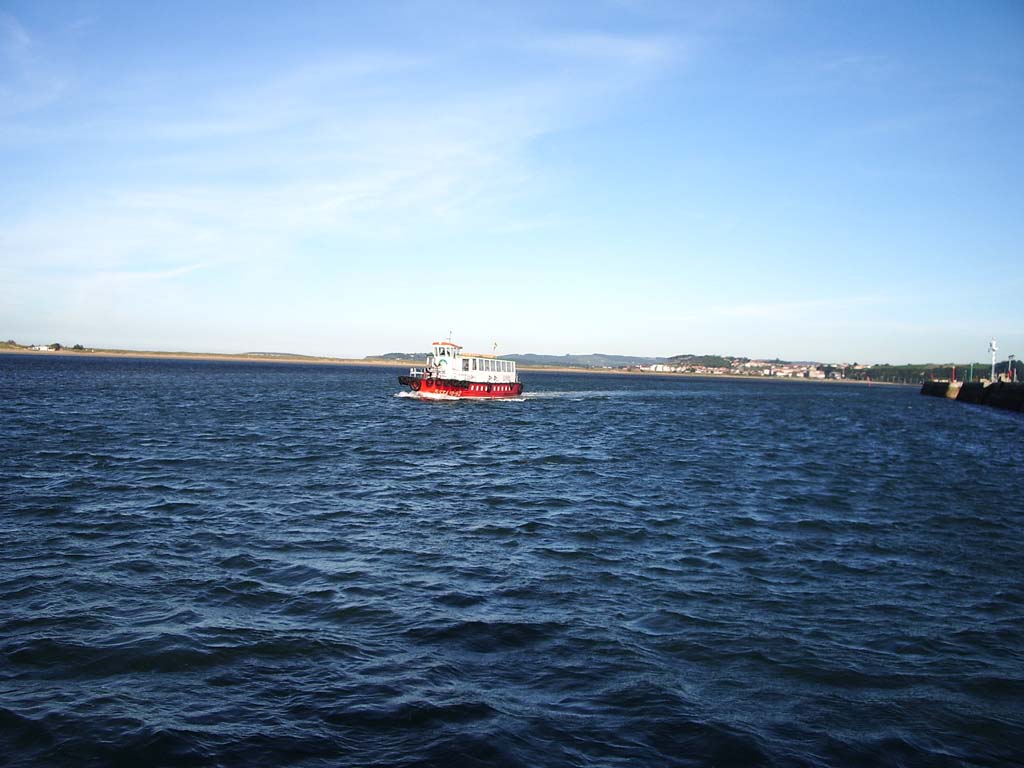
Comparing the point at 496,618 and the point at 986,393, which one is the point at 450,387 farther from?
the point at 986,393

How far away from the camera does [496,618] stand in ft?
42.7

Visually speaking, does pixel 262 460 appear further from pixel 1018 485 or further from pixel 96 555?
pixel 1018 485

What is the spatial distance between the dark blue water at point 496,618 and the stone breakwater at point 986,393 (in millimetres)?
88861

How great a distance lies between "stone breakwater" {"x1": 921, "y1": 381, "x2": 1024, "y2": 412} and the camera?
103 metres

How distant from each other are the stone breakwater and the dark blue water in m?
88.9

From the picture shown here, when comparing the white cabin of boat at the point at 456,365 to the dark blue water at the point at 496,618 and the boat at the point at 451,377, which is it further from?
the dark blue water at the point at 496,618

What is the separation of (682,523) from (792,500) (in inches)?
272

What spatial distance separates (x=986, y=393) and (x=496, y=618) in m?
135

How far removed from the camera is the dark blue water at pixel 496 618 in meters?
9.09

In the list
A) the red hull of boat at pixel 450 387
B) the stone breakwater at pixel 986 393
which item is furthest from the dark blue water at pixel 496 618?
the stone breakwater at pixel 986 393

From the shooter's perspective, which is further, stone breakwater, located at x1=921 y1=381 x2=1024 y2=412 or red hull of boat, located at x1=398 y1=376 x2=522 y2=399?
stone breakwater, located at x1=921 y1=381 x2=1024 y2=412

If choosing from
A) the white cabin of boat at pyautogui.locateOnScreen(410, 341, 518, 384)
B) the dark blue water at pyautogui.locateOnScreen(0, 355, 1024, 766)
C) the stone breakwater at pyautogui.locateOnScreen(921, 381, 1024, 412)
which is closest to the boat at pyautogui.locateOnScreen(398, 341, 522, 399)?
the white cabin of boat at pyautogui.locateOnScreen(410, 341, 518, 384)

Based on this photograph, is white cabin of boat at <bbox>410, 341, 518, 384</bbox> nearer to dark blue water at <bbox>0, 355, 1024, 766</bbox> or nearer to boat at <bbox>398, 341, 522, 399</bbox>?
boat at <bbox>398, 341, 522, 399</bbox>

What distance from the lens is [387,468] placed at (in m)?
31.4
